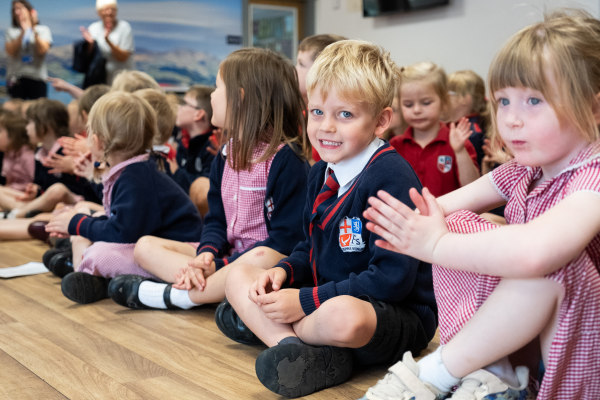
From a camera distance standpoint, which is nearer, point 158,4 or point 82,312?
point 82,312

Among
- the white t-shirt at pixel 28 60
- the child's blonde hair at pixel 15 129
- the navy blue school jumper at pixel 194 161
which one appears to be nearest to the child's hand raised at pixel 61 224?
the navy blue school jumper at pixel 194 161

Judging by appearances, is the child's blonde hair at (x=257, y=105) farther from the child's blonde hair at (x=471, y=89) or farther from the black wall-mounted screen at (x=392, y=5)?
the black wall-mounted screen at (x=392, y=5)

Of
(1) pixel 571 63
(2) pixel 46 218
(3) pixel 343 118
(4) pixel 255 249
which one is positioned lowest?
(2) pixel 46 218

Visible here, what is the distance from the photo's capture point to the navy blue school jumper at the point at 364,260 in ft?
4.44

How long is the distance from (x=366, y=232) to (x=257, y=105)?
665 mm

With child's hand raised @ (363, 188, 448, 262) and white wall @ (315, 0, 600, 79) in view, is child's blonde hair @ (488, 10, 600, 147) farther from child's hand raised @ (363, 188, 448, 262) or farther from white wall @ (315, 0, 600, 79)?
white wall @ (315, 0, 600, 79)

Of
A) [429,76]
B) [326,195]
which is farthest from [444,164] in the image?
[326,195]

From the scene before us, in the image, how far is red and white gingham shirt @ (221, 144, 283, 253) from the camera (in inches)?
75.7

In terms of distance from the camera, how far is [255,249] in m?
1.81

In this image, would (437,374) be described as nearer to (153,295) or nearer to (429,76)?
(153,295)

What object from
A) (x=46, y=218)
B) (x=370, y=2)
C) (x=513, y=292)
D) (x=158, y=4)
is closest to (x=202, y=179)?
(x=46, y=218)

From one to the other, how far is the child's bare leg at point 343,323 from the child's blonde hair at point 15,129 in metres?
3.33

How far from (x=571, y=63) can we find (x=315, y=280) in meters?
0.75

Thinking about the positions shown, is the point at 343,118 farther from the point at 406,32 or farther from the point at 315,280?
the point at 406,32
